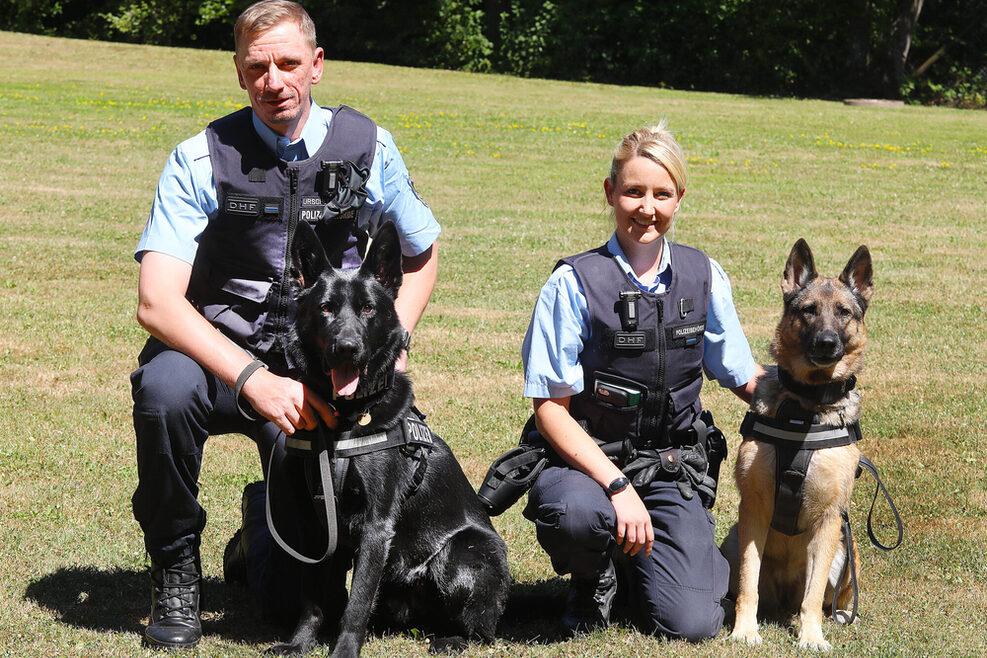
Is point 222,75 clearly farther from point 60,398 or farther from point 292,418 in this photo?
point 292,418

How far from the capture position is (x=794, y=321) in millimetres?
3895

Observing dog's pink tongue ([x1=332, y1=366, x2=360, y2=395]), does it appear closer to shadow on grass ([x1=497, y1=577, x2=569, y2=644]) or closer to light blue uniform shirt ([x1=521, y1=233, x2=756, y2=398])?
light blue uniform shirt ([x1=521, y1=233, x2=756, y2=398])

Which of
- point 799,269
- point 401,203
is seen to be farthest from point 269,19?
point 799,269

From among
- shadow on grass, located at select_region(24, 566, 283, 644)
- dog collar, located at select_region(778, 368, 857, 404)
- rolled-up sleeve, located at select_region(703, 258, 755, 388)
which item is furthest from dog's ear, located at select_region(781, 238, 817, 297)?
shadow on grass, located at select_region(24, 566, 283, 644)

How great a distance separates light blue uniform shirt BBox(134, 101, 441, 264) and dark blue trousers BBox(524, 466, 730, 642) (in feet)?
3.56

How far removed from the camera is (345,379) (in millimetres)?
3221

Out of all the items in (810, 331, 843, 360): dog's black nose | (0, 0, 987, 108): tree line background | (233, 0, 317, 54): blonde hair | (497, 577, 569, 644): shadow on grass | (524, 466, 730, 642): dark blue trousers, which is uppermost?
(0, 0, 987, 108): tree line background

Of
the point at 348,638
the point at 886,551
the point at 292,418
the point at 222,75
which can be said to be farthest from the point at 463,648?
the point at 222,75

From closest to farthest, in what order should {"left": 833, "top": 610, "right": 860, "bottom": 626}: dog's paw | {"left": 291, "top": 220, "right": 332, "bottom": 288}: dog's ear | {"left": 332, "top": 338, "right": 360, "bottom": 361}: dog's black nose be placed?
1. {"left": 332, "top": 338, "right": 360, "bottom": 361}: dog's black nose
2. {"left": 291, "top": 220, "right": 332, "bottom": 288}: dog's ear
3. {"left": 833, "top": 610, "right": 860, "bottom": 626}: dog's paw

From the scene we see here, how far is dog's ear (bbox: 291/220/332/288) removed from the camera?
126 inches

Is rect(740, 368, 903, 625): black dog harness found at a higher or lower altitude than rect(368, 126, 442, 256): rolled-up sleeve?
lower

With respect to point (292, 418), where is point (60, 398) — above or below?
below

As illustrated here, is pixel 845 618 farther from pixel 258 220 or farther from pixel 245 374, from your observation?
pixel 258 220

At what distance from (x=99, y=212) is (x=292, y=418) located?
9.80 m
